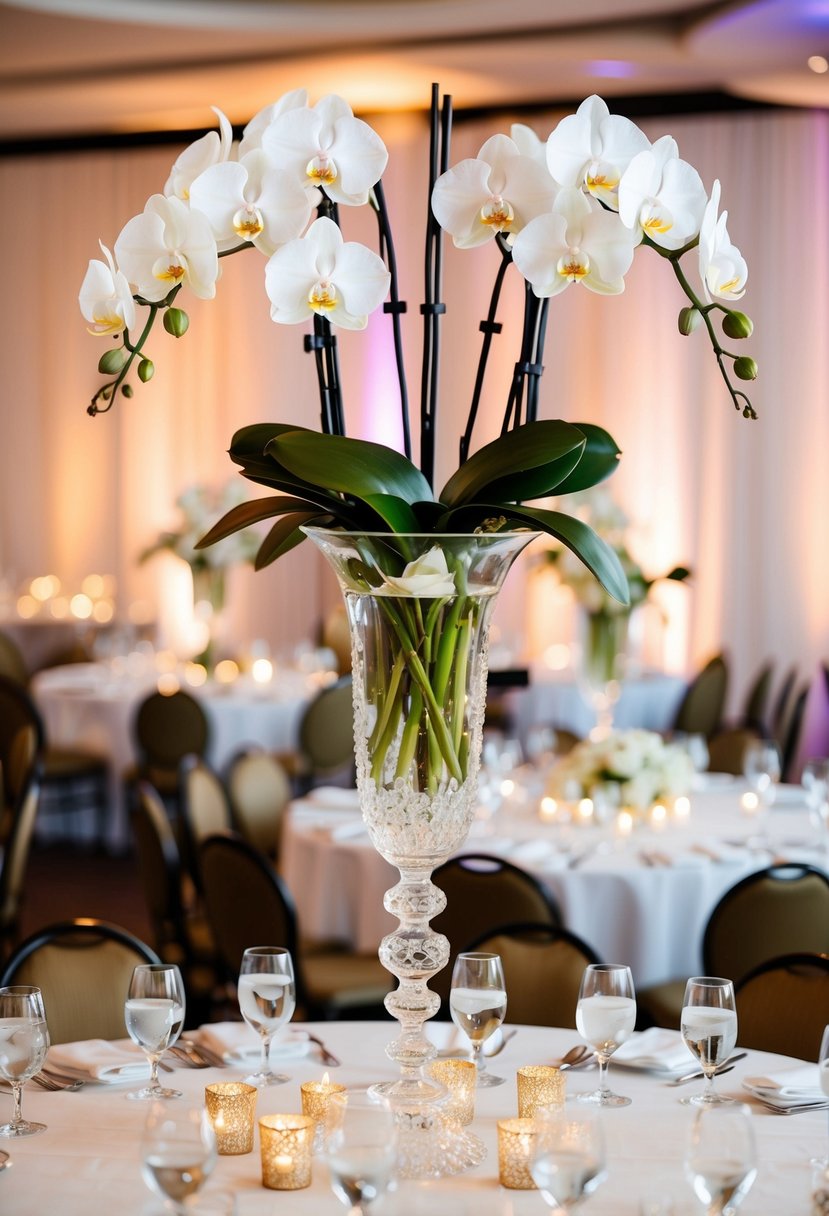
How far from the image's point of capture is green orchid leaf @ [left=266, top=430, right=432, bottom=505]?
173 centimetres

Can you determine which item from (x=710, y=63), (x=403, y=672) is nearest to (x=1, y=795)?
(x=403, y=672)

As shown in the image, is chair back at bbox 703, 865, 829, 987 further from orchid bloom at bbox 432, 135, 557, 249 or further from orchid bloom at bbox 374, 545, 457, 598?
orchid bloom at bbox 432, 135, 557, 249

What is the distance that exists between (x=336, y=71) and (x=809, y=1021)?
7.14 m

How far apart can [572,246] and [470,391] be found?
7.89 meters

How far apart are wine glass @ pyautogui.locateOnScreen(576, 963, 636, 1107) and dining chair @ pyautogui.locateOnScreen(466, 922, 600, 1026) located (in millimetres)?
783

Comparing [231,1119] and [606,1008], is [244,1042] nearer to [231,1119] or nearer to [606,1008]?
[231,1119]

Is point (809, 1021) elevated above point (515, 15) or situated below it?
below

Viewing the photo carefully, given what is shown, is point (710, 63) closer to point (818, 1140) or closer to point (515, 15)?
point (515, 15)

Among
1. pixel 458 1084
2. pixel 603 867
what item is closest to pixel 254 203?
pixel 458 1084

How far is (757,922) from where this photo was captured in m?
3.45

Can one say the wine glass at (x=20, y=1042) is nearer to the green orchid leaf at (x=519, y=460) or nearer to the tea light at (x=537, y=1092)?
the tea light at (x=537, y=1092)

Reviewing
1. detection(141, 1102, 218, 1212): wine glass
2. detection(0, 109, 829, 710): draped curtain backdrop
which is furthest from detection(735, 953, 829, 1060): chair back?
detection(0, 109, 829, 710): draped curtain backdrop

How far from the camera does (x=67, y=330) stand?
10820 mm

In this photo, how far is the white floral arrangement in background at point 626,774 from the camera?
4.16 meters
